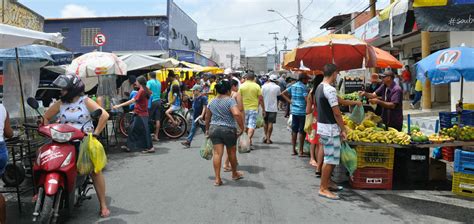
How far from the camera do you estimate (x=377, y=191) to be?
21.8 ft

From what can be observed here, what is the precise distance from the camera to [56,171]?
4.47 meters

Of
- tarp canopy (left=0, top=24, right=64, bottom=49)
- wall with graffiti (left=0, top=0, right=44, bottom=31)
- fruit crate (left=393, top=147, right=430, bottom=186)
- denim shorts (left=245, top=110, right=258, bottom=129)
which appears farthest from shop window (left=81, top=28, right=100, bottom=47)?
fruit crate (left=393, top=147, right=430, bottom=186)

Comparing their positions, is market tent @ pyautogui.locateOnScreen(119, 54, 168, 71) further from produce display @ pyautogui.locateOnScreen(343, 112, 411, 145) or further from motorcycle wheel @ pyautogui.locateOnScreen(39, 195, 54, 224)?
motorcycle wheel @ pyautogui.locateOnScreen(39, 195, 54, 224)

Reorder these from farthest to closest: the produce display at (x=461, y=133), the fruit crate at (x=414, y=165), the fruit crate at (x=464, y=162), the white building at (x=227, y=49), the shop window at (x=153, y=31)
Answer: the white building at (x=227, y=49)
the shop window at (x=153, y=31)
the fruit crate at (x=414, y=165)
the produce display at (x=461, y=133)
the fruit crate at (x=464, y=162)

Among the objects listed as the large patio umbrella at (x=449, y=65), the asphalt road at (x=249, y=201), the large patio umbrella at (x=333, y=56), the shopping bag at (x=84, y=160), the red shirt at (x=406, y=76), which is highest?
the red shirt at (x=406, y=76)

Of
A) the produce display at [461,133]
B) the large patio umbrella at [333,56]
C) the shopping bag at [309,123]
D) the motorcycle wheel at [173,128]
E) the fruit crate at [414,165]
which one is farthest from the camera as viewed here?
the motorcycle wheel at [173,128]

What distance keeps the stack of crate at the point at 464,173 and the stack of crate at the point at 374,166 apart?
36.3 inches

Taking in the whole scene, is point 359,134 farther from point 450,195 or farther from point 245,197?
point 245,197

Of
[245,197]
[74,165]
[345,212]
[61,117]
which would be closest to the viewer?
[74,165]

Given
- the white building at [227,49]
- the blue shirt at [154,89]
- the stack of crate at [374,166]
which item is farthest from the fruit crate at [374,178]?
the white building at [227,49]

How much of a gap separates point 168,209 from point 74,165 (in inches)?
57.1

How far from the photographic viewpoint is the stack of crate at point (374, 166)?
21.9ft

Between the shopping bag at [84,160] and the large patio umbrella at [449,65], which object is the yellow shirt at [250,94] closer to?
the large patio umbrella at [449,65]

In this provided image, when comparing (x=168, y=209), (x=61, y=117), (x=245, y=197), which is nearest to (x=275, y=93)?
(x=245, y=197)
